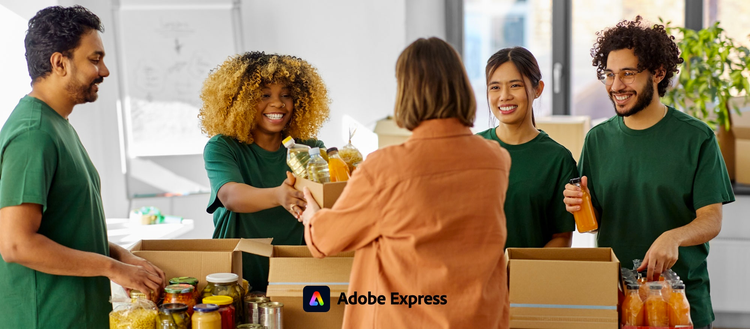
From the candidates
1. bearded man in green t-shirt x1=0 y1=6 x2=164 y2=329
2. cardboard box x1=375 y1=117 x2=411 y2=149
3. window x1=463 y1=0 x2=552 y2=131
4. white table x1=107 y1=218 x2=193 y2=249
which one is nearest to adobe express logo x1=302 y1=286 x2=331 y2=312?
bearded man in green t-shirt x1=0 y1=6 x2=164 y2=329

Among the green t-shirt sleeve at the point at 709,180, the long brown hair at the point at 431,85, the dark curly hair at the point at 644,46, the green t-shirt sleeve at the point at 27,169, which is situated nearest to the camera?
the long brown hair at the point at 431,85

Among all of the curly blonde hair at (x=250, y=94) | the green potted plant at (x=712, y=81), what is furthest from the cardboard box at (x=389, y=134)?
the green potted plant at (x=712, y=81)

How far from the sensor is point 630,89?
1.95 meters

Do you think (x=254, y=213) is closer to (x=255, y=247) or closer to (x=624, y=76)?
(x=255, y=247)

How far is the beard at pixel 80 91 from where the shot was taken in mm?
1551

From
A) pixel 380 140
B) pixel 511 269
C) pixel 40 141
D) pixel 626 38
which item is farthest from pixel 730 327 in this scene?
pixel 40 141

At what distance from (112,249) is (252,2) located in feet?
8.79

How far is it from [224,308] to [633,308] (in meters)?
0.97

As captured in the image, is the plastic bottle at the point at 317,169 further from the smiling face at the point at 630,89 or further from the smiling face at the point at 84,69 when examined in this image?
the smiling face at the point at 630,89

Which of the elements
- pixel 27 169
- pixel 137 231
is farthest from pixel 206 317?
pixel 137 231

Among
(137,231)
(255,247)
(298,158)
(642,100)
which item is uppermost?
(642,100)

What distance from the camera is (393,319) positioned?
4.35 feet

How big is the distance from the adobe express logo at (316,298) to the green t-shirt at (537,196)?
0.61m

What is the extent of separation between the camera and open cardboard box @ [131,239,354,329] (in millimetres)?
1609
